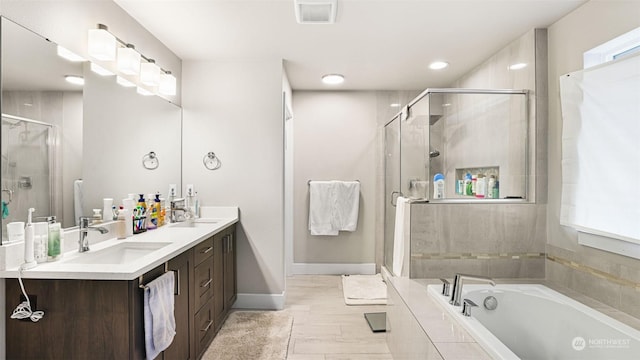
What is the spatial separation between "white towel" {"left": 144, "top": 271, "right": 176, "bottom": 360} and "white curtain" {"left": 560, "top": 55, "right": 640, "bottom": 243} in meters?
2.39

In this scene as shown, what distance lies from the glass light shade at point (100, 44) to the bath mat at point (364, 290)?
281 cm

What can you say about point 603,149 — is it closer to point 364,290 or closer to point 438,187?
point 438,187

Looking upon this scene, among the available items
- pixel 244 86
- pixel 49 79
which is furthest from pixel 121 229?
pixel 244 86

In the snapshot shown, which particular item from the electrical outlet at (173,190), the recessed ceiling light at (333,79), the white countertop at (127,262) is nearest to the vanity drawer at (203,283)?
the white countertop at (127,262)

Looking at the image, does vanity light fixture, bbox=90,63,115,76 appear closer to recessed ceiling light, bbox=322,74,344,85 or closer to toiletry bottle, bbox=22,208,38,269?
toiletry bottle, bbox=22,208,38,269

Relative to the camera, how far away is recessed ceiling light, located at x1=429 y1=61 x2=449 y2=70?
3.42 metres

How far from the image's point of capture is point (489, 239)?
2.65 m

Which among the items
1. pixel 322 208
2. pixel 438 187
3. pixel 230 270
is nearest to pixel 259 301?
pixel 230 270

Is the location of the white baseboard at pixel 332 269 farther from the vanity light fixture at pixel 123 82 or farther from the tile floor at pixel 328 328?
the vanity light fixture at pixel 123 82

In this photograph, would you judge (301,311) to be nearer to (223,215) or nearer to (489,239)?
(223,215)

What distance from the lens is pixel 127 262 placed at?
2039mm

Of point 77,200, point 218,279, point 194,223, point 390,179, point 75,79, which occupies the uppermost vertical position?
point 75,79

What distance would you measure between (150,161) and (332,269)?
2553 mm

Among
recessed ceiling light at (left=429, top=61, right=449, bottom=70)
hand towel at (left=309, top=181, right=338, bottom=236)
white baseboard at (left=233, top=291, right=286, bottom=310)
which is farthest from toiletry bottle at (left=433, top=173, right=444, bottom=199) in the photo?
hand towel at (left=309, top=181, right=338, bottom=236)
